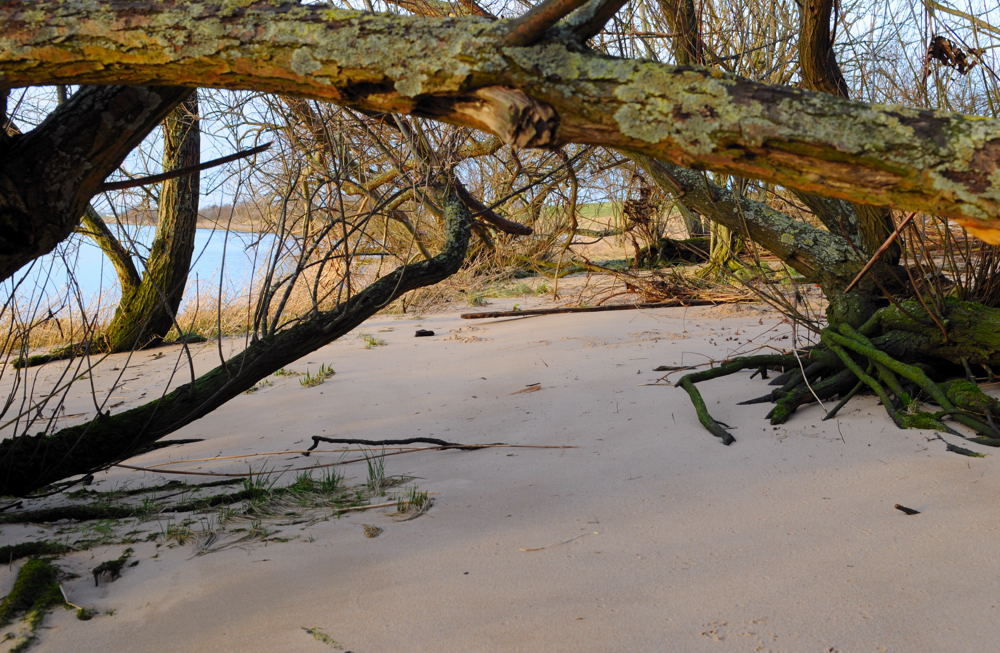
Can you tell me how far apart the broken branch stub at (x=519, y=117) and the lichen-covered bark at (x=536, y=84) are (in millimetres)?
34

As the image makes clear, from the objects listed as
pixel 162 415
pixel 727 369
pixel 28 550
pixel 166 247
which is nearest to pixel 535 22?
pixel 28 550

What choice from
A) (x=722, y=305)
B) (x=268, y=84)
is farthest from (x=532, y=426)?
(x=722, y=305)

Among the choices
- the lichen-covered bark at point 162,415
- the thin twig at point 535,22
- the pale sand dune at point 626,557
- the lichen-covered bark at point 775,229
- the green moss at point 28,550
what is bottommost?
the pale sand dune at point 626,557

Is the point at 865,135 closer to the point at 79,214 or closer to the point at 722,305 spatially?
the point at 79,214

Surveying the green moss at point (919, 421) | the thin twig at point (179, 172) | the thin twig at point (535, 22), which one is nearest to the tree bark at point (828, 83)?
the green moss at point (919, 421)

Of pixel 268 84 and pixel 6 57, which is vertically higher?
pixel 6 57

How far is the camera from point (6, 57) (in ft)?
6.28

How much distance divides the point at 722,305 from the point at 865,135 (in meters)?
5.79

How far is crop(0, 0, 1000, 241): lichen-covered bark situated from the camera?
154 cm

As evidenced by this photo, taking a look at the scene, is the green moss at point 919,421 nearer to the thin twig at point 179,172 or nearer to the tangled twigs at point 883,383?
the tangled twigs at point 883,383

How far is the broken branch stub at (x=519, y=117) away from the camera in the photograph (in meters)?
1.63

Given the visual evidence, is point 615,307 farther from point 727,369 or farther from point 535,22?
point 535,22

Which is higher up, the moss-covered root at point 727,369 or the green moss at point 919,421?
the moss-covered root at point 727,369

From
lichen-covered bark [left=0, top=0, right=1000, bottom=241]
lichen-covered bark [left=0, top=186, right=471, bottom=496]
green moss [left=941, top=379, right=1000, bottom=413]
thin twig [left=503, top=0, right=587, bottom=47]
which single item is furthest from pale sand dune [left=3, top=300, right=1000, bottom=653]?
thin twig [left=503, top=0, right=587, bottom=47]
